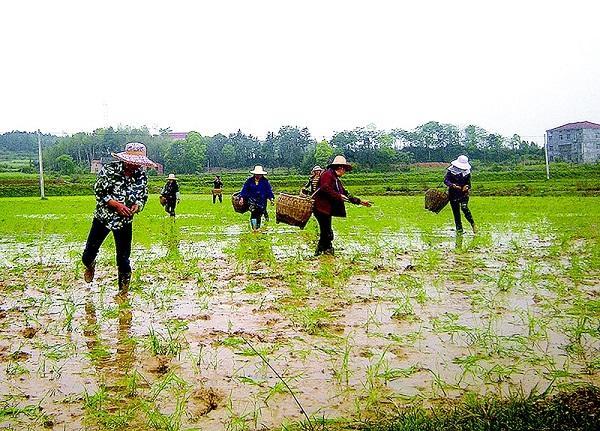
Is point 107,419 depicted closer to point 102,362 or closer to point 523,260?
point 102,362

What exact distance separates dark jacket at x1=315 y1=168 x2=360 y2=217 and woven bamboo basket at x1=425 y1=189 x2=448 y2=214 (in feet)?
15.9

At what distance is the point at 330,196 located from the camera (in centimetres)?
912

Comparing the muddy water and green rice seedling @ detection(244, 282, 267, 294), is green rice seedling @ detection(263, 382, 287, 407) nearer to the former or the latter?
the muddy water

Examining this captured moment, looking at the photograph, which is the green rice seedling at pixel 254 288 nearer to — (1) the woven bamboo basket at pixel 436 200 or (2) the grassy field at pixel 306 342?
(2) the grassy field at pixel 306 342

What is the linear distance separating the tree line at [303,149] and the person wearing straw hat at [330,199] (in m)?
55.3

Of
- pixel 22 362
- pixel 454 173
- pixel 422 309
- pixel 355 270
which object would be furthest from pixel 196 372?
pixel 454 173

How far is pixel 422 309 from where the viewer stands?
565 cm

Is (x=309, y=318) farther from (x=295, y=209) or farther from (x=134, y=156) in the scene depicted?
(x=295, y=209)

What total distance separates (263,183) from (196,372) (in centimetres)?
875

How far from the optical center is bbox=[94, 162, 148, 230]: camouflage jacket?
6383mm


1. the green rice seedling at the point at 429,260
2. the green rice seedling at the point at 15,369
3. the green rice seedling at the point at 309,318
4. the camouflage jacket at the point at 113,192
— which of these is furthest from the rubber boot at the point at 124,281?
the green rice seedling at the point at 429,260

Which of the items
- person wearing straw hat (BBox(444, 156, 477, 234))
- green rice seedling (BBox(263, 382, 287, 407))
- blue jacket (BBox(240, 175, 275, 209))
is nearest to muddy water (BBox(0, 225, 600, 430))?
green rice seedling (BBox(263, 382, 287, 407))

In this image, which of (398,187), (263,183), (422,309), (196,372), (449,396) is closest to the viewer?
(449,396)

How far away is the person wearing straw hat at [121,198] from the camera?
632cm
